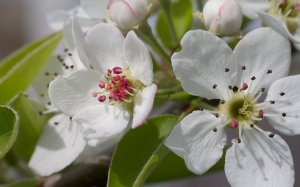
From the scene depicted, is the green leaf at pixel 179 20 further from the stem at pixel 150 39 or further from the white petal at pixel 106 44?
the white petal at pixel 106 44

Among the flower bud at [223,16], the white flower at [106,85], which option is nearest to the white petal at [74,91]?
the white flower at [106,85]

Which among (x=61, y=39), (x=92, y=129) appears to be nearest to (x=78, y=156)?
(x=92, y=129)

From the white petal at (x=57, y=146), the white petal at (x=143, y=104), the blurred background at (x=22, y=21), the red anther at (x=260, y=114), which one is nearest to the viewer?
the white petal at (x=143, y=104)

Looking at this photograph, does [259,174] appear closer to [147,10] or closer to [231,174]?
[231,174]

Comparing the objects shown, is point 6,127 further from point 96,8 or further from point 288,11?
point 288,11

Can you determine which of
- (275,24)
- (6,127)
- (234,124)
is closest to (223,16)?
(275,24)

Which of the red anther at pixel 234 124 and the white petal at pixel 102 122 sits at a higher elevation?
the white petal at pixel 102 122
